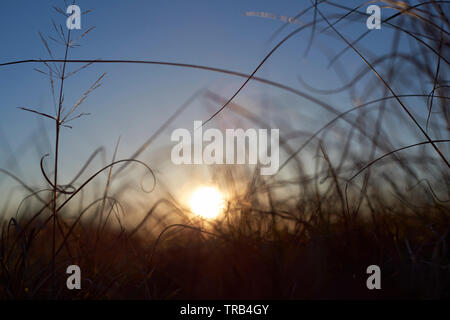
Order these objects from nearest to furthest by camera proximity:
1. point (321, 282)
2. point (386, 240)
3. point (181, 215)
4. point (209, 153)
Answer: point (321, 282) < point (386, 240) < point (181, 215) < point (209, 153)

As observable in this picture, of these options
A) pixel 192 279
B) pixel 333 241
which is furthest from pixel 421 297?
pixel 192 279

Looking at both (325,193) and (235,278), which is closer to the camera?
(235,278)

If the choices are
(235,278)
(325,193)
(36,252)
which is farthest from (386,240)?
(36,252)

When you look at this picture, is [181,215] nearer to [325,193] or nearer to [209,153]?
[209,153]

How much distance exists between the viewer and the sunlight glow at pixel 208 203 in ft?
4.39

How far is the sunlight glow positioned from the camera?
1337 millimetres

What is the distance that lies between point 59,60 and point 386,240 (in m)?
0.99

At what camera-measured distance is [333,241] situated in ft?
3.49

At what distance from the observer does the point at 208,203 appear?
1.40m
